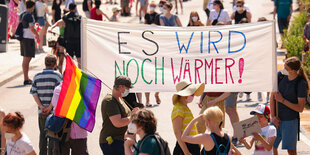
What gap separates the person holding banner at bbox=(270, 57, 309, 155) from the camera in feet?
29.5

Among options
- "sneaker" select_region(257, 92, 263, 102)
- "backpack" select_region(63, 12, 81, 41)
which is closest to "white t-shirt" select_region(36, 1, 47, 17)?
"backpack" select_region(63, 12, 81, 41)

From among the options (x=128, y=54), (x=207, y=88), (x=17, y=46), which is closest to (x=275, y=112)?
(x=207, y=88)

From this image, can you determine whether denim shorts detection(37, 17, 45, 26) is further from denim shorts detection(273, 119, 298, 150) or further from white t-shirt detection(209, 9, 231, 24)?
denim shorts detection(273, 119, 298, 150)

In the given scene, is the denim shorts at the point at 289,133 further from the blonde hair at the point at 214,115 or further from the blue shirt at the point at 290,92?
the blonde hair at the point at 214,115

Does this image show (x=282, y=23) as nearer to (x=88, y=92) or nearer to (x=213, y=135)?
(x=88, y=92)

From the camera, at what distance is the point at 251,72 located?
31.6ft

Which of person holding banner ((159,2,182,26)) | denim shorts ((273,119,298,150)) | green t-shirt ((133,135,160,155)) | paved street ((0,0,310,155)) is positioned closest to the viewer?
green t-shirt ((133,135,160,155))

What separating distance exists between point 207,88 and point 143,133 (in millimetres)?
3039

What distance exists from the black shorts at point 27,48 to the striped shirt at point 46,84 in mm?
6993

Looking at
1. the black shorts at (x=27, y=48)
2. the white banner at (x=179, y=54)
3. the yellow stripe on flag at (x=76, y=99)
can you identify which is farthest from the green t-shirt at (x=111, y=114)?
the black shorts at (x=27, y=48)

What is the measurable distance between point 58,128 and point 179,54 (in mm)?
2106

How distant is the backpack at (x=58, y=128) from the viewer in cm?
875

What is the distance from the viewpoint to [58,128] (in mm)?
8742

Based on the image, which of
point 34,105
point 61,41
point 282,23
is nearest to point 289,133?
point 34,105
